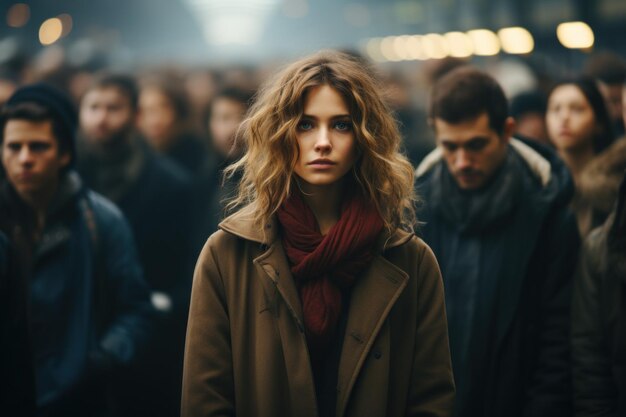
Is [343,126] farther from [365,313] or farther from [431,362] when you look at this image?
[431,362]

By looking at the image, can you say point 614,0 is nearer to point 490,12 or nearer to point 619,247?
point 490,12

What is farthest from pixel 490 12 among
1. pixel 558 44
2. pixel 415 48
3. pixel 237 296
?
pixel 237 296

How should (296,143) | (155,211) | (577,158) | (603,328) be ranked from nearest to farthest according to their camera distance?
(296,143), (603,328), (577,158), (155,211)

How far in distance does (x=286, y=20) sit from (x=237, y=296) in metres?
81.4

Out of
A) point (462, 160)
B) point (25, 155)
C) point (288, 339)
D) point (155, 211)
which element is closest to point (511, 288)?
point (462, 160)

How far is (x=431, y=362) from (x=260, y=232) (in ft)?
2.55

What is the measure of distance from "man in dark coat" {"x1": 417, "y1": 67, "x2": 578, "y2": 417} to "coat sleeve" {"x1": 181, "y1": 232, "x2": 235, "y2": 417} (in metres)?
1.50

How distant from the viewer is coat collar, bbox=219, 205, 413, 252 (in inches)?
131

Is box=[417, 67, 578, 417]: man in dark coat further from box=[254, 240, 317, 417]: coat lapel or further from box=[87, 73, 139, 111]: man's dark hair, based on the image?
box=[87, 73, 139, 111]: man's dark hair

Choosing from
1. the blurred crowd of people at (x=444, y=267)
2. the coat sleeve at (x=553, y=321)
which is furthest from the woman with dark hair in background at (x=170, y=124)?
the coat sleeve at (x=553, y=321)

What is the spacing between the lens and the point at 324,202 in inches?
137

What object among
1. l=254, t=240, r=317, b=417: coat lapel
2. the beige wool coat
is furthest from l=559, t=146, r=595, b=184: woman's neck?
l=254, t=240, r=317, b=417: coat lapel

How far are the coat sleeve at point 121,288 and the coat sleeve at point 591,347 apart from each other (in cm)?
224

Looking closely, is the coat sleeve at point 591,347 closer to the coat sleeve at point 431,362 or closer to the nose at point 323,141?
the coat sleeve at point 431,362
